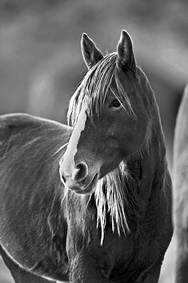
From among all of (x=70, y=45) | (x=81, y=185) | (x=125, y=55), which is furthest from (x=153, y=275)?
(x=70, y=45)

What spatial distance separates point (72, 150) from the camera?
2.81m

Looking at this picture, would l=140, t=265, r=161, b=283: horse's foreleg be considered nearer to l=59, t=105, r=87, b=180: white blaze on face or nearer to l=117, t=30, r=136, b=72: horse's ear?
l=59, t=105, r=87, b=180: white blaze on face

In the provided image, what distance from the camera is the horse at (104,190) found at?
2908 mm

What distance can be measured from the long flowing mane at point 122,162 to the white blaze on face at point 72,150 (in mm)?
42

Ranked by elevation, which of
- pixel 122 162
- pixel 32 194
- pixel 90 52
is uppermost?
pixel 90 52

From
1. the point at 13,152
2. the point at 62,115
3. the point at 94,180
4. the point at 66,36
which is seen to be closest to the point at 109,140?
the point at 94,180

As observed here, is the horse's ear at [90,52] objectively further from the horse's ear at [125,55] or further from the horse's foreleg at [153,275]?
the horse's foreleg at [153,275]

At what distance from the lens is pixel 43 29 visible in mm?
12250

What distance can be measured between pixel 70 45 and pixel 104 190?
30.6 feet

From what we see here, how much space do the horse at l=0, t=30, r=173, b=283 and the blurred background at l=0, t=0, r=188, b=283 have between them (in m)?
6.85

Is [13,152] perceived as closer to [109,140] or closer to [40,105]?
[109,140]

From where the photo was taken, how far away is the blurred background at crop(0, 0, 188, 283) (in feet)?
36.2

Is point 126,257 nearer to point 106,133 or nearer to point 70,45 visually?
point 106,133

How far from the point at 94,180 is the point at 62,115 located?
328 inches
